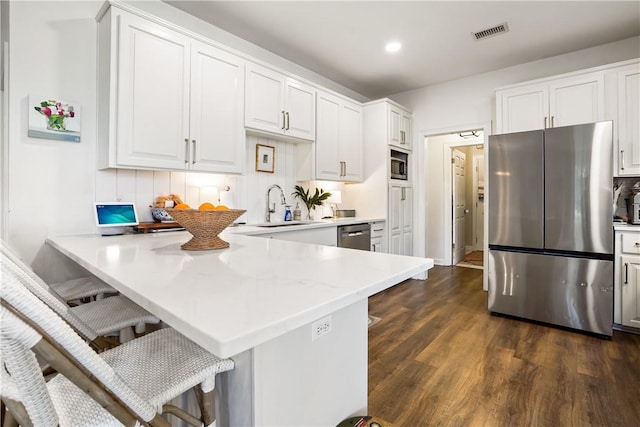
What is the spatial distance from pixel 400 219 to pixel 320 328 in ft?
11.8

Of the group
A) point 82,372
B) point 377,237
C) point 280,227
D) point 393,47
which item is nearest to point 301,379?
point 82,372

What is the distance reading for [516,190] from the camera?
2.85m

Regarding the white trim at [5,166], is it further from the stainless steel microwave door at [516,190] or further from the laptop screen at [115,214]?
the stainless steel microwave door at [516,190]

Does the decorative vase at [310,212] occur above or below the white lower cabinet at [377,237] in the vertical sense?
above

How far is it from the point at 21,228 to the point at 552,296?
157 inches

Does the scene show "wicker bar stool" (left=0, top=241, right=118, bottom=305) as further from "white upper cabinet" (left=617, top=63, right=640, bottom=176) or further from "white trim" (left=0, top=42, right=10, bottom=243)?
"white upper cabinet" (left=617, top=63, right=640, bottom=176)

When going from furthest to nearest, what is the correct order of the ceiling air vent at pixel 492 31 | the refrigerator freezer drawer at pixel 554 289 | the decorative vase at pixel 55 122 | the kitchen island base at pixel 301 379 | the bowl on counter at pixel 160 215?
1. the ceiling air vent at pixel 492 31
2. the refrigerator freezer drawer at pixel 554 289
3. the bowl on counter at pixel 160 215
4. the decorative vase at pixel 55 122
5. the kitchen island base at pixel 301 379

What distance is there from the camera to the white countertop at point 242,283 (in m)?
0.55

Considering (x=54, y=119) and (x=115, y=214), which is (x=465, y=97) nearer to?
(x=115, y=214)

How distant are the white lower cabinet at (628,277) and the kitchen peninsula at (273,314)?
103 inches

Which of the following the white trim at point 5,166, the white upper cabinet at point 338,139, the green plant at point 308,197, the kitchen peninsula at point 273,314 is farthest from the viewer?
the green plant at point 308,197

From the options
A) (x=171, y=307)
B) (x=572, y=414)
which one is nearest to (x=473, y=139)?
(x=572, y=414)

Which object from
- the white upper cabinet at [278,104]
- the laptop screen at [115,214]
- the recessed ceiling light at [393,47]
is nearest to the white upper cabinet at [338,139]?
the white upper cabinet at [278,104]

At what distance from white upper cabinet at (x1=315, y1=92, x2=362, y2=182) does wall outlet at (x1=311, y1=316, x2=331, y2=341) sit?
2.70 m
